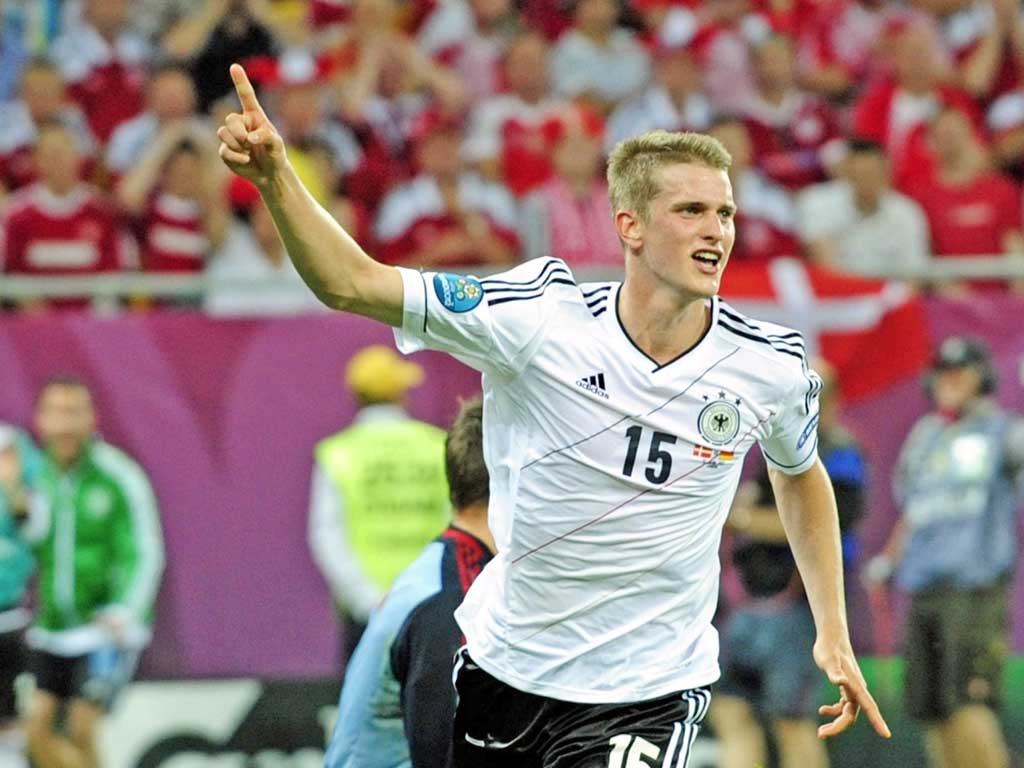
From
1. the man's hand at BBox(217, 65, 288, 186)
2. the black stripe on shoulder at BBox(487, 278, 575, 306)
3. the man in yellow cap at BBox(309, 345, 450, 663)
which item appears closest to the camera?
the man's hand at BBox(217, 65, 288, 186)

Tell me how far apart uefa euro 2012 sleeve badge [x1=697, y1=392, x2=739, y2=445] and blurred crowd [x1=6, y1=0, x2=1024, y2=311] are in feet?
19.2

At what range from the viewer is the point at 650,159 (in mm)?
5078

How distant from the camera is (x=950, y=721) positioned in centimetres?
1001

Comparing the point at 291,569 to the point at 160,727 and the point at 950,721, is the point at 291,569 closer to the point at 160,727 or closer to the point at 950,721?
the point at 160,727

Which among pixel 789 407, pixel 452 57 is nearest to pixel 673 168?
pixel 789 407

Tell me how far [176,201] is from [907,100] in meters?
4.89

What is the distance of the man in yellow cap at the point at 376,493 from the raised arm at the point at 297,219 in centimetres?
561

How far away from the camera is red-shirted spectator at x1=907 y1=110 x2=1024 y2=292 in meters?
11.5

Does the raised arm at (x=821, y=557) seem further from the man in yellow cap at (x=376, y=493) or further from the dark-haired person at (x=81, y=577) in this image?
the dark-haired person at (x=81, y=577)

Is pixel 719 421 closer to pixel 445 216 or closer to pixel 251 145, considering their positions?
pixel 251 145

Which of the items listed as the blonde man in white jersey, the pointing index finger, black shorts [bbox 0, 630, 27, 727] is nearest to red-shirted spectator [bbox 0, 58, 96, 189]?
black shorts [bbox 0, 630, 27, 727]

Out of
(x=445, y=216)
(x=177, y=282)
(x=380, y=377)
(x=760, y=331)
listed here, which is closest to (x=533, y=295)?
(x=760, y=331)

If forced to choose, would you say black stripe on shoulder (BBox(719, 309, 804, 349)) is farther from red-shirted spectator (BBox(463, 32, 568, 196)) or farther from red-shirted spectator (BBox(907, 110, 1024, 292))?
red-shirted spectator (BBox(463, 32, 568, 196))

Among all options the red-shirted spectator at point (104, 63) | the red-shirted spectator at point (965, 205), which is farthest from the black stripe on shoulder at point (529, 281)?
the red-shirted spectator at point (104, 63)
